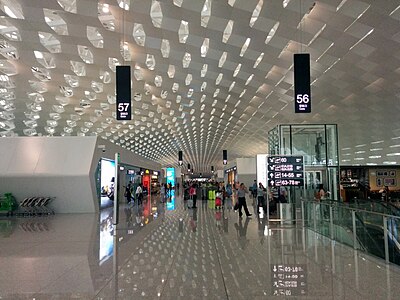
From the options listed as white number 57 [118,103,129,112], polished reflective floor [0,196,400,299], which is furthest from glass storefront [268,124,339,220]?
white number 57 [118,103,129,112]

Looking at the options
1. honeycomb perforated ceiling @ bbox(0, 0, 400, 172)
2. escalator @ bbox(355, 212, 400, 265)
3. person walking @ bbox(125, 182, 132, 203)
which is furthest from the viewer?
person walking @ bbox(125, 182, 132, 203)

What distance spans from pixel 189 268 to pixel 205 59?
12.9 metres

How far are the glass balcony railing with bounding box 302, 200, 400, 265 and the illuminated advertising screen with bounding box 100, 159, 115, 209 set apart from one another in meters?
12.6

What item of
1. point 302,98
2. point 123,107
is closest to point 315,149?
point 302,98

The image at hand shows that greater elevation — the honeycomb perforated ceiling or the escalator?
the honeycomb perforated ceiling

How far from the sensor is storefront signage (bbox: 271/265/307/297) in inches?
182

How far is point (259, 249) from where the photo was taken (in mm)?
7691

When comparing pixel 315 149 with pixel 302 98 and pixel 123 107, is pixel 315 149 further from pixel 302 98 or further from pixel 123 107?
pixel 123 107

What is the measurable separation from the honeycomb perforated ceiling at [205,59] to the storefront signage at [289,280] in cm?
838

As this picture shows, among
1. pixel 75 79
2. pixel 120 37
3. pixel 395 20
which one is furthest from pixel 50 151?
pixel 395 20

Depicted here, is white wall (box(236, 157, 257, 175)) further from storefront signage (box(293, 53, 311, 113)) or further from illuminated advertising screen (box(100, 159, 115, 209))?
storefront signage (box(293, 53, 311, 113))

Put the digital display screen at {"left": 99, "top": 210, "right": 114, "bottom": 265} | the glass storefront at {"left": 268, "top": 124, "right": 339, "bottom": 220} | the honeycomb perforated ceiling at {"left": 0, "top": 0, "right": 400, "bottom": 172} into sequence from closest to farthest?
the digital display screen at {"left": 99, "top": 210, "right": 114, "bottom": 265}
the honeycomb perforated ceiling at {"left": 0, "top": 0, "right": 400, "bottom": 172}
the glass storefront at {"left": 268, "top": 124, "right": 339, "bottom": 220}

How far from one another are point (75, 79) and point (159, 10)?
1027 cm

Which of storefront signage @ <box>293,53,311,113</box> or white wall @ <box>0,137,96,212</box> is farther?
white wall @ <box>0,137,96,212</box>
